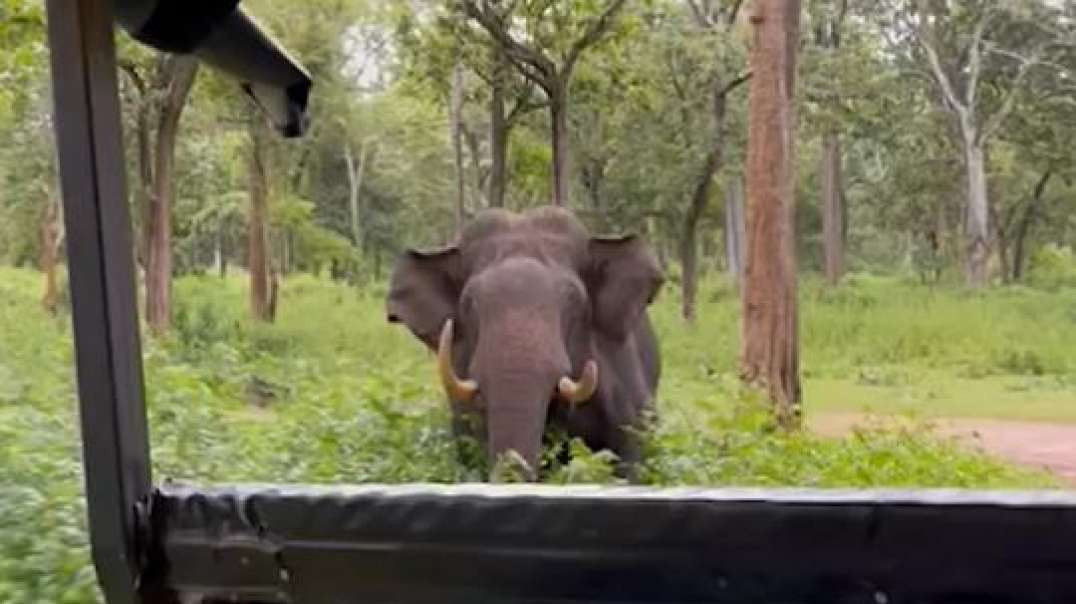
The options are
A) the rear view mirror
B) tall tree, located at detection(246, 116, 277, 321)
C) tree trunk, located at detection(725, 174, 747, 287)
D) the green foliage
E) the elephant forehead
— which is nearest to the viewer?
the rear view mirror

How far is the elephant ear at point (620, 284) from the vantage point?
4344mm

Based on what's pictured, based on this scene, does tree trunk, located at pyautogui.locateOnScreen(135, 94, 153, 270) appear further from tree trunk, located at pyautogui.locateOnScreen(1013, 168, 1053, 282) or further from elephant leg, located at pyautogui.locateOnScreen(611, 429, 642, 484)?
tree trunk, located at pyautogui.locateOnScreen(1013, 168, 1053, 282)

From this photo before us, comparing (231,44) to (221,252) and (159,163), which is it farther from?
(221,252)

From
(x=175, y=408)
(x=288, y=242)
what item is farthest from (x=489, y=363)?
(x=288, y=242)

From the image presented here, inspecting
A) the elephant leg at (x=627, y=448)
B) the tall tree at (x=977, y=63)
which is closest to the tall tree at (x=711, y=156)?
the tall tree at (x=977, y=63)

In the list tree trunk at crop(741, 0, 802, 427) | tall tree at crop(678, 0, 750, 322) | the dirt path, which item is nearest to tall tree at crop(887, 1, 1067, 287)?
tall tree at crop(678, 0, 750, 322)

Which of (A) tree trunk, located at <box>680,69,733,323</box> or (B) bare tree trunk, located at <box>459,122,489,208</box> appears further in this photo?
(B) bare tree trunk, located at <box>459,122,489,208</box>

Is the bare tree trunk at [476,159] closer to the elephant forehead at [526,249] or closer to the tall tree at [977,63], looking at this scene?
the tall tree at [977,63]

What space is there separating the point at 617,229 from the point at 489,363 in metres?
3.09

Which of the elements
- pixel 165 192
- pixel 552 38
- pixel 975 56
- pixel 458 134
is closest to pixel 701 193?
pixel 552 38

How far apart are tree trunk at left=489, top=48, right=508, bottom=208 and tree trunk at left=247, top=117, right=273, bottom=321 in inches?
50.1

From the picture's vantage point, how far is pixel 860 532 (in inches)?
35.3

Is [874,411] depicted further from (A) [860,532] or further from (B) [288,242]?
(A) [860,532]

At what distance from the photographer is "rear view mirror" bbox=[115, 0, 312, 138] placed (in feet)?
4.23
